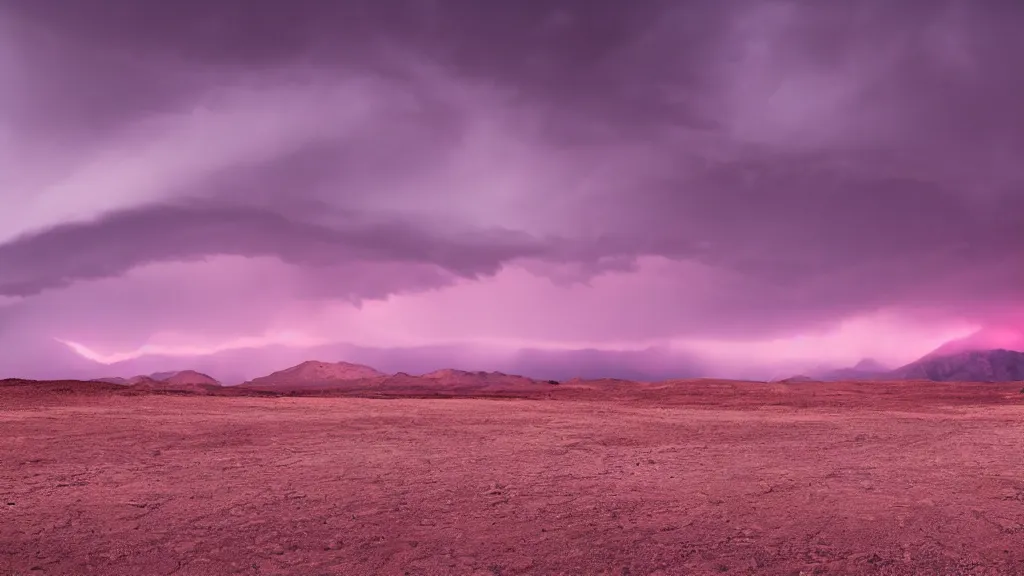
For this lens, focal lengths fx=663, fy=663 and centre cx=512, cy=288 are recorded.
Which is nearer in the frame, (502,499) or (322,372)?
(502,499)

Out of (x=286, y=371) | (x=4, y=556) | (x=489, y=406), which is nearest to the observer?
(x=4, y=556)

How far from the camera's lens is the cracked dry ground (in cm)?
779

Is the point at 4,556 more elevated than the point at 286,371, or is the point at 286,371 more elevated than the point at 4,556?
the point at 286,371

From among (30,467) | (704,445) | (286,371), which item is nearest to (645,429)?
(704,445)

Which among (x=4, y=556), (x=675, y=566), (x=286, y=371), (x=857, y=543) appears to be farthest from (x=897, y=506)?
(x=286, y=371)

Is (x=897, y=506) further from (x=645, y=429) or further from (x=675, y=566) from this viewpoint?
(x=645, y=429)

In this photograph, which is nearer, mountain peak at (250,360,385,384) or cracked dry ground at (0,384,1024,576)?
cracked dry ground at (0,384,1024,576)

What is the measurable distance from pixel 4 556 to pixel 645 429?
57.3 ft

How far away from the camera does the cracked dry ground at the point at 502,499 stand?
779cm

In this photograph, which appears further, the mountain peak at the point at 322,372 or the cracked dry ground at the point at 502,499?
the mountain peak at the point at 322,372

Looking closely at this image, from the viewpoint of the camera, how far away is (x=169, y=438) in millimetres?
18484

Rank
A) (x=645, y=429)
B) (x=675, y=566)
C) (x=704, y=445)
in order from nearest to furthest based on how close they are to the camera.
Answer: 1. (x=675, y=566)
2. (x=704, y=445)
3. (x=645, y=429)

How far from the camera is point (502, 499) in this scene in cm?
1090

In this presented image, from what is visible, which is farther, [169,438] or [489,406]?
[489,406]
